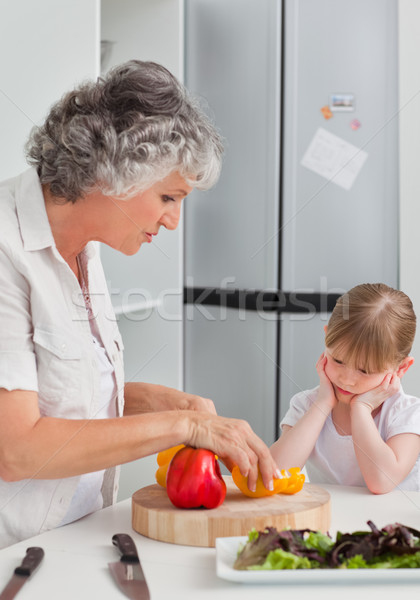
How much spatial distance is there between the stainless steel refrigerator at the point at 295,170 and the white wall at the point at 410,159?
0.11 ft

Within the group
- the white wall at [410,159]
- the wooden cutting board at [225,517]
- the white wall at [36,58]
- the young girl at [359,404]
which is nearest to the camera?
the wooden cutting board at [225,517]

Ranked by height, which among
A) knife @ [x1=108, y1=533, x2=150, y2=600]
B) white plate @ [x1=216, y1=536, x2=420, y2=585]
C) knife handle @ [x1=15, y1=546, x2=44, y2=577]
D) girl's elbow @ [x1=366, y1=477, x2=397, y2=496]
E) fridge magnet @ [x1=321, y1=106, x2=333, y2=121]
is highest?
fridge magnet @ [x1=321, y1=106, x2=333, y2=121]

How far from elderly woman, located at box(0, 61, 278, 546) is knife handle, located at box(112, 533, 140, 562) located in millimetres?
102

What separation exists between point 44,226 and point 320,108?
1.55 m

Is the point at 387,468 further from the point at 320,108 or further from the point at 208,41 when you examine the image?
the point at 208,41

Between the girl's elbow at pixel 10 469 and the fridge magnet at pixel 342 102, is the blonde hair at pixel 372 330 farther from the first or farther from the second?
the fridge magnet at pixel 342 102

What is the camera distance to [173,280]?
2627 millimetres

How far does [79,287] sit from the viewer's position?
116 cm

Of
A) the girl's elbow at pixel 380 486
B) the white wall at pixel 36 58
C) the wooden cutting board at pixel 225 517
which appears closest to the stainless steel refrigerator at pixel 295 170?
the white wall at pixel 36 58

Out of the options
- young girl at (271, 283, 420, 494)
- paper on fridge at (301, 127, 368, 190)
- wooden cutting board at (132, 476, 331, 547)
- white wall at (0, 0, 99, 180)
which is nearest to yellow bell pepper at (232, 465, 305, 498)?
wooden cutting board at (132, 476, 331, 547)

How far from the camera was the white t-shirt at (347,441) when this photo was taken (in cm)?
141

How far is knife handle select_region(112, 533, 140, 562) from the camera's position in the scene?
→ 2.86 ft

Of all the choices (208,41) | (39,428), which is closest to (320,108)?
(208,41)

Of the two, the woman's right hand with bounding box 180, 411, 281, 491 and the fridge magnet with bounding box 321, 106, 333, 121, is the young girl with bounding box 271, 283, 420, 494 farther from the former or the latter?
the fridge magnet with bounding box 321, 106, 333, 121
